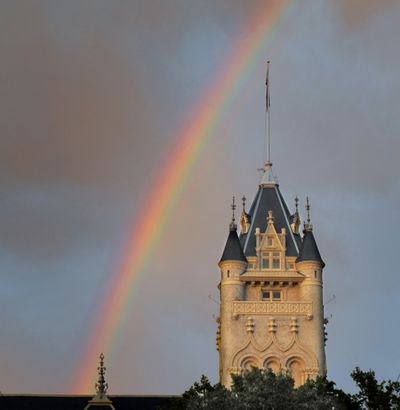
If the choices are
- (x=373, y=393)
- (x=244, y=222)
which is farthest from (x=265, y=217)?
(x=373, y=393)

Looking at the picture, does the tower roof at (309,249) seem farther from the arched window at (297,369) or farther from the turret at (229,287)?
the arched window at (297,369)

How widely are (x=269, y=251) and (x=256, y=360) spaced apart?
13.0 m

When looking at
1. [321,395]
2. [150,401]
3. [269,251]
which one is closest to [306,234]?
[269,251]

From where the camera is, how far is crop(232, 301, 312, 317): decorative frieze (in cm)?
12656

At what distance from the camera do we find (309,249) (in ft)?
426

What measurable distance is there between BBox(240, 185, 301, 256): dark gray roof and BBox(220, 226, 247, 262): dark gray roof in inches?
47.0

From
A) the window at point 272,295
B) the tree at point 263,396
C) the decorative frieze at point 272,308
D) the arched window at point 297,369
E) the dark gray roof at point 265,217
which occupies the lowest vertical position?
the tree at point 263,396

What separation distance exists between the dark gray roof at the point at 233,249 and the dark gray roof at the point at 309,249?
637 cm

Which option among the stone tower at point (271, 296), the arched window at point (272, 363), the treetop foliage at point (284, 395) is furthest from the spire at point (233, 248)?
the treetop foliage at point (284, 395)

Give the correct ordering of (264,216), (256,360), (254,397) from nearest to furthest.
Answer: (254,397) → (256,360) → (264,216)

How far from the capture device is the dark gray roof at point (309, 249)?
12888 cm

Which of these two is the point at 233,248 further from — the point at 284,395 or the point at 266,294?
the point at 284,395

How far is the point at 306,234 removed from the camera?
13162 cm

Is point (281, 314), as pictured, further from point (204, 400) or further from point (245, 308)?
point (204, 400)
